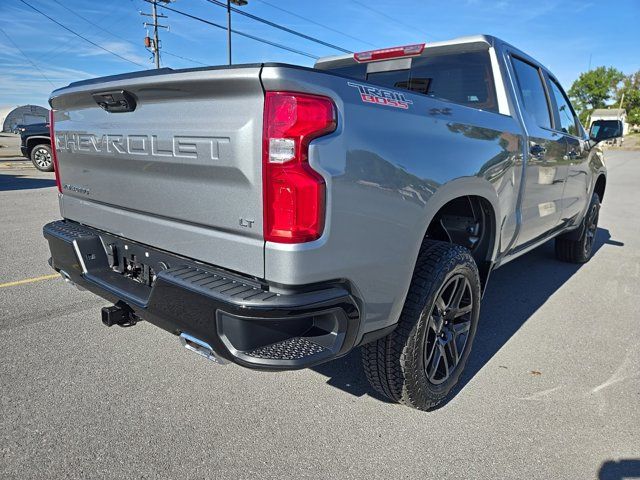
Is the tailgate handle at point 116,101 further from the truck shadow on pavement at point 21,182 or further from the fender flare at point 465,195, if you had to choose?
the truck shadow on pavement at point 21,182

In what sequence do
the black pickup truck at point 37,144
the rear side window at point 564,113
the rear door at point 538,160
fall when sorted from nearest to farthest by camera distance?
the rear door at point 538,160 → the rear side window at point 564,113 → the black pickup truck at point 37,144

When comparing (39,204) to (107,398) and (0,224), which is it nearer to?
(0,224)

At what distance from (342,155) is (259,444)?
4.67ft

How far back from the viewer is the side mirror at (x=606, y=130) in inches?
193

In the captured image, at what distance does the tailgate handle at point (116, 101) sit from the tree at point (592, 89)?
86694 mm

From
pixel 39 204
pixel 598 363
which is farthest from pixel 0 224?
pixel 598 363

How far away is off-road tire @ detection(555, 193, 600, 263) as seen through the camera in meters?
5.49

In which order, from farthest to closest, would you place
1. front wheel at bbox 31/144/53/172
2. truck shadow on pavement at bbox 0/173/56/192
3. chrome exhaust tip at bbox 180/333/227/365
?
front wheel at bbox 31/144/53/172 < truck shadow on pavement at bbox 0/173/56/192 < chrome exhaust tip at bbox 180/333/227/365

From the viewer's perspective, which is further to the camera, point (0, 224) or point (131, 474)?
point (0, 224)

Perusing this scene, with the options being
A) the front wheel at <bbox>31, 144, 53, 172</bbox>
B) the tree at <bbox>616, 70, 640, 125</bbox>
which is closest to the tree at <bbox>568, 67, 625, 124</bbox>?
the tree at <bbox>616, 70, 640, 125</bbox>

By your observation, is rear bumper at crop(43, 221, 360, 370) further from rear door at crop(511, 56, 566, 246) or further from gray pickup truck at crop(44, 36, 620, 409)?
rear door at crop(511, 56, 566, 246)

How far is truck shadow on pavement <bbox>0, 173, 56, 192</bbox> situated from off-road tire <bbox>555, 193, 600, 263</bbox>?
1064cm

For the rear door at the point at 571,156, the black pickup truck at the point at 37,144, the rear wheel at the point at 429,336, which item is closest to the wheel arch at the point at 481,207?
the rear wheel at the point at 429,336

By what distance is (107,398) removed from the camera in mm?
2523
